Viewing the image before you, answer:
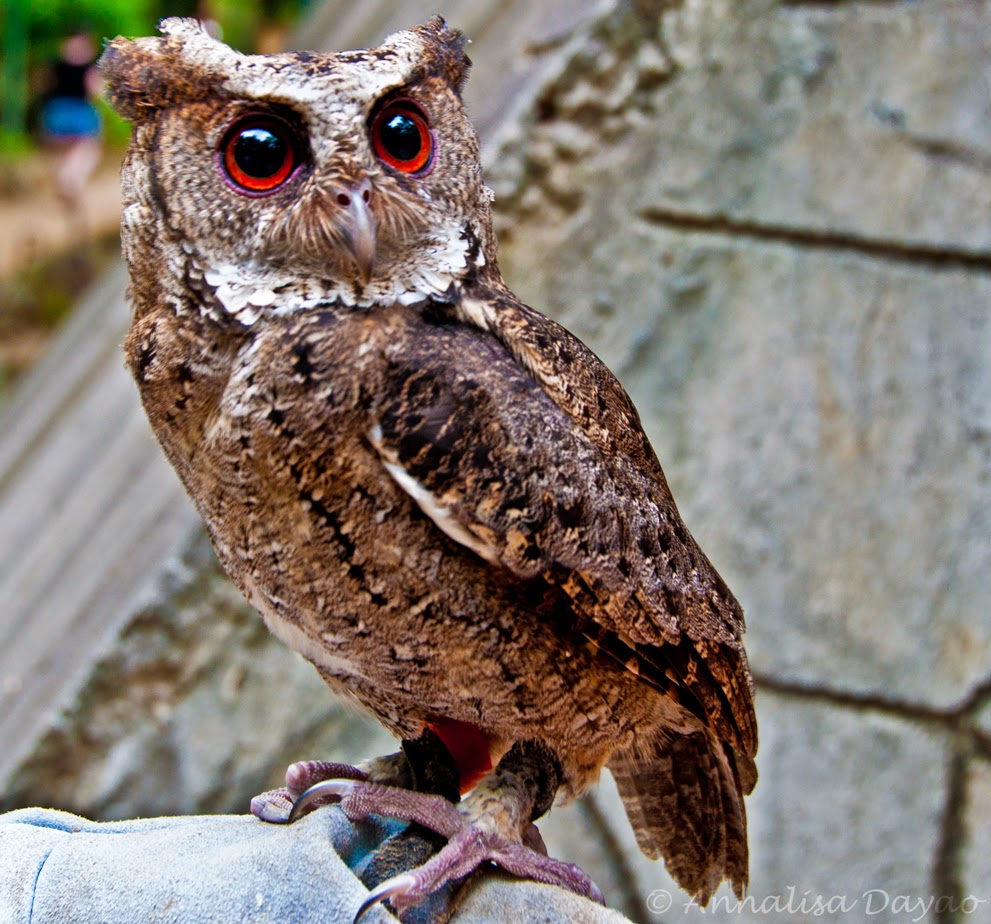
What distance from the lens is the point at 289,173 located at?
1.04m

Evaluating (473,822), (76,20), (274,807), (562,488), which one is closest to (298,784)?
(274,807)

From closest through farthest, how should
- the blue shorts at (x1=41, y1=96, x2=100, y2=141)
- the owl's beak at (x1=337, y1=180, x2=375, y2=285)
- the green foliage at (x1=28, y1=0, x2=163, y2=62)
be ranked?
the owl's beak at (x1=337, y1=180, x2=375, y2=285) → the blue shorts at (x1=41, y1=96, x2=100, y2=141) → the green foliage at (x1=28, y1=0, x2=163, y2=62)

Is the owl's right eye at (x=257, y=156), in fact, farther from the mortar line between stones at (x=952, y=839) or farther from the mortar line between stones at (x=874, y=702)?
the mortar line between stones at (x=952, y=839)

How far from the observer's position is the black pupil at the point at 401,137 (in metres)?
1.06

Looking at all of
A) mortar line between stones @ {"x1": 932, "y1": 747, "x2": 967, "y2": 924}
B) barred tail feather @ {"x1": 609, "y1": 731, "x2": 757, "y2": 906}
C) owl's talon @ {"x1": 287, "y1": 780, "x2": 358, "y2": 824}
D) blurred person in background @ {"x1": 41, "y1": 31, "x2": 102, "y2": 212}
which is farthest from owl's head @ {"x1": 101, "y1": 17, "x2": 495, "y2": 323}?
blurred person in background @ {"x1": 41, "y1": 31, "x2": 102, "y2": 212}

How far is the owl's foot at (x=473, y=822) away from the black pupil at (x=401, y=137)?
0.68 metres

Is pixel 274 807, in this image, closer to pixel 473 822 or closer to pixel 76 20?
pixel 473 822

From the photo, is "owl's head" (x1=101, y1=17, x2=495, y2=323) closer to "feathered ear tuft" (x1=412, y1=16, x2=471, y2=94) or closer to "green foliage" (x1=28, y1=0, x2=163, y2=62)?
"feathered ear tuft" (x1=412, y1=16, x2=471, y2=94)

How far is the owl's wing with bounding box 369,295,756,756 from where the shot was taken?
3.34 feet

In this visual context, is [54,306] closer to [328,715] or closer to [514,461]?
[328,715]

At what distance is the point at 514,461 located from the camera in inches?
41.4

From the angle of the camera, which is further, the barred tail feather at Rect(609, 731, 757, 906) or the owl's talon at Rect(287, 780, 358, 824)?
the barred tail feather at Rect(609, 731, 757, 906)

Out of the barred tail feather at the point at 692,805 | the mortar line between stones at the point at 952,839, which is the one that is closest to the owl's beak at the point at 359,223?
the barred tail feather at the point at 692,805

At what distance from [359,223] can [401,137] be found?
0.48 feet
